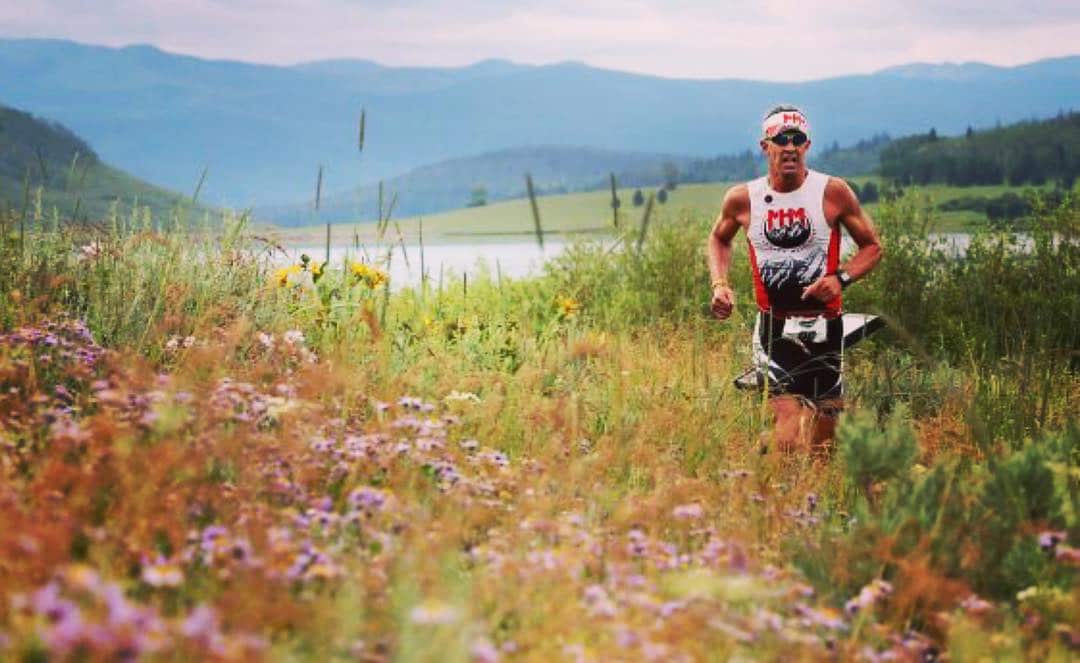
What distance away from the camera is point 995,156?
5177 inches

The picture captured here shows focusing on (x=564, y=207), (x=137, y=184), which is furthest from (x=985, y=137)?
(x=137, y=184)

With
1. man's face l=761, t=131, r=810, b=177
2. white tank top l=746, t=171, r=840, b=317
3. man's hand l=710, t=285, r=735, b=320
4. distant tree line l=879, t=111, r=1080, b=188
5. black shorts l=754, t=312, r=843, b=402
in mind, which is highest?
distant tree line l=879, t=111, r=1080, b=188

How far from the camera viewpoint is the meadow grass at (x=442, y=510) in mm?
3121

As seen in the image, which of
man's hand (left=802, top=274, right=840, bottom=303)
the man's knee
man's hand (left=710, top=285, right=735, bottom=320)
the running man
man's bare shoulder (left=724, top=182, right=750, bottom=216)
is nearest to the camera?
man's hand (left=802, top=274, right=840, bottom=303)

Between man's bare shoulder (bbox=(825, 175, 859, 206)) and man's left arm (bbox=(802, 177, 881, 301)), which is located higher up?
man's bare shoulder (bbox=(825, 175, 859, 206))

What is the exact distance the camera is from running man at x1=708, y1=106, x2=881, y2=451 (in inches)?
259

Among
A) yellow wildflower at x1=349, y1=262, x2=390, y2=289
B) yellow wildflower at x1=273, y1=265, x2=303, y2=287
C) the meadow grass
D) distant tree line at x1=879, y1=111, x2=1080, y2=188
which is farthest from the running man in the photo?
distant tree line at x1=879, y1=111, x2=1080, y2=188

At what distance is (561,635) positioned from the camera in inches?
134

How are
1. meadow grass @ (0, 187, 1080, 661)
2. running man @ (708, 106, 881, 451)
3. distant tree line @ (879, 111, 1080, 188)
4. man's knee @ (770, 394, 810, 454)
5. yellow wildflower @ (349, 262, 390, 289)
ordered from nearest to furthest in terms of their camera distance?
meadow grass @ (0, 187, 1080, 661), running man @ (708, 106, 881, 451), man's knee @ (770, 394, 810, 454), yellow wildflower @ (349, 262, 390, 289), distant tree line @ (879, 111, 1080, 188)

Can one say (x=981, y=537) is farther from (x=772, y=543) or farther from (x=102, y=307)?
(x=102, y=307)

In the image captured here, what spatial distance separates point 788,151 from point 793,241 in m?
0.49

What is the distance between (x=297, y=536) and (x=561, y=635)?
0.94 m

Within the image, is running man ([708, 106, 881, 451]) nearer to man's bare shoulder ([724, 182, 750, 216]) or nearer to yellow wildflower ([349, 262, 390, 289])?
man's bare shoulder ([724, 182, 750, 216])

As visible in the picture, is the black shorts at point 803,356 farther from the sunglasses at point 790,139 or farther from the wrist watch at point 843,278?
the sunglasses at point 790,139
